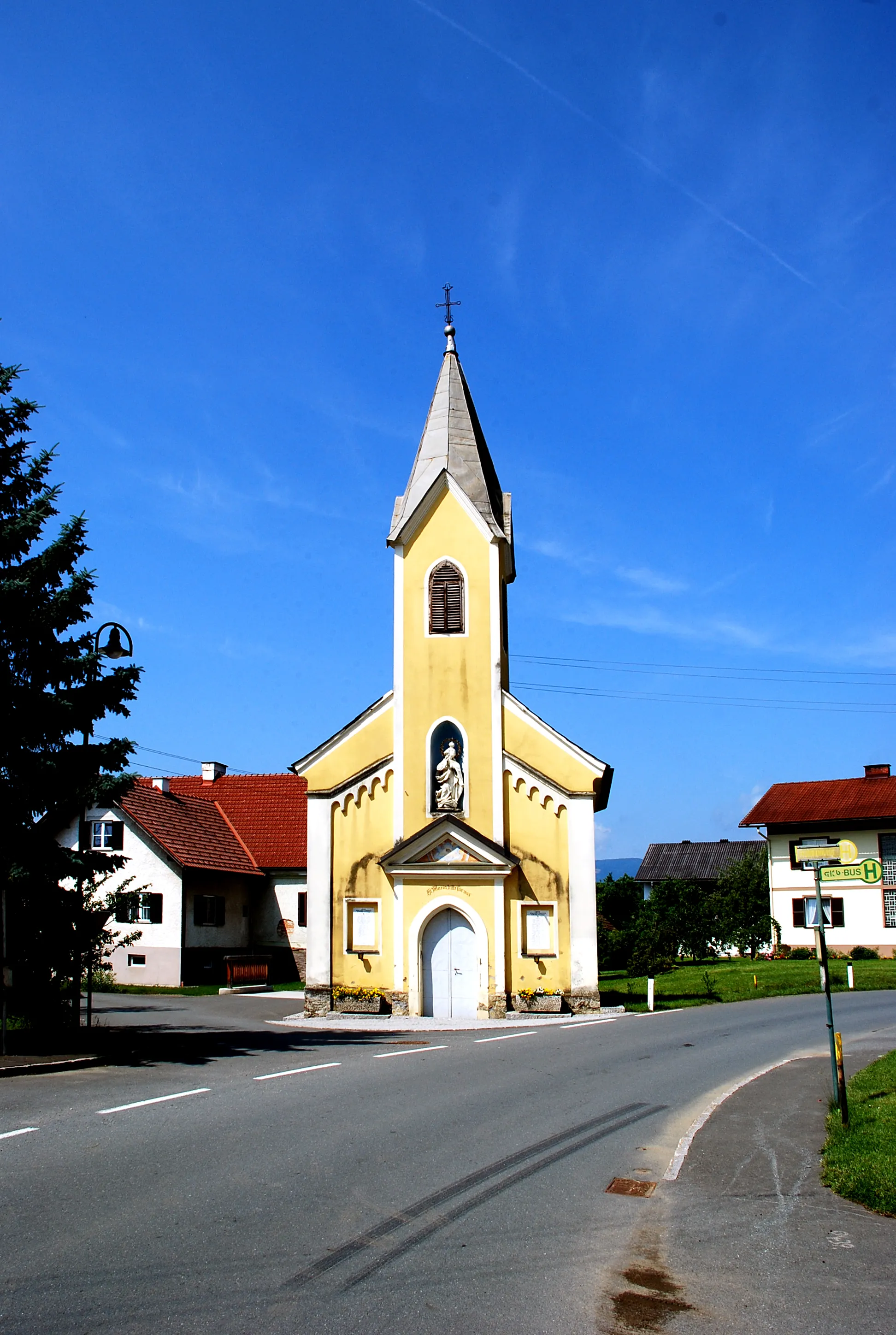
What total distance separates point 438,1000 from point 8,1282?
64.2ft

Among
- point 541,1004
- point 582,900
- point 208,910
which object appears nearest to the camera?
point 541,1004

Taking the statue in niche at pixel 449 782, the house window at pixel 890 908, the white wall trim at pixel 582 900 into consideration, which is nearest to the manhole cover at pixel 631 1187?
the white wall trim at pixel 582 900

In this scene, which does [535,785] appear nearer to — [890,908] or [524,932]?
[524,932]

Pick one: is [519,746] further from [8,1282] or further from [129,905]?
[8,1282]

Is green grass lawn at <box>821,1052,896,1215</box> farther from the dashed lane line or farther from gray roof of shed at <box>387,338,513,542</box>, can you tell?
gray roof of shed at <box>387,338,513,542</box>

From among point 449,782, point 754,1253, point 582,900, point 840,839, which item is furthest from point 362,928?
point 840,839

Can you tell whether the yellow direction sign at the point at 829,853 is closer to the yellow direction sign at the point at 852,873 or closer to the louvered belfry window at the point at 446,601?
the yellow direction sign at the point at 852,873

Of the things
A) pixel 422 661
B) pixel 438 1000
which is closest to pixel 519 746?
pixel 422 661

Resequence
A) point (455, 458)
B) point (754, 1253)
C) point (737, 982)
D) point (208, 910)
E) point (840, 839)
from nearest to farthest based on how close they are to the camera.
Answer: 1. point (754, 1253)
2. point (455, 458)
3. point (737, 982)
4. point (208, 910)
5. point (840, 839)

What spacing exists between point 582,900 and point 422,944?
3819 mm

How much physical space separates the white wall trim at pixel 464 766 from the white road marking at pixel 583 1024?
5328 mm

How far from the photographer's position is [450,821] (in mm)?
25156

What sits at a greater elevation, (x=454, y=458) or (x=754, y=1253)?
(x=454, y=458)

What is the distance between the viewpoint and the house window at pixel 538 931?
81.7 ft
